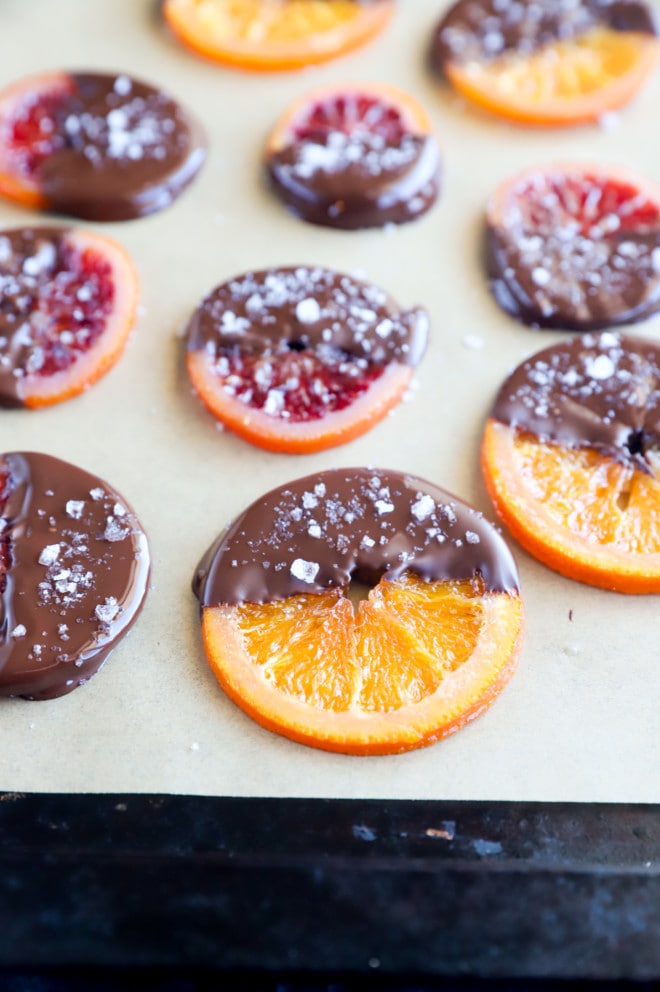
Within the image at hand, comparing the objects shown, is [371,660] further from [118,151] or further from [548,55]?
[548,55]

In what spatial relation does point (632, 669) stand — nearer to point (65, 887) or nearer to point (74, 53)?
point (65, 887)

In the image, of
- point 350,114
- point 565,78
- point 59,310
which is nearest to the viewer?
point 59,310

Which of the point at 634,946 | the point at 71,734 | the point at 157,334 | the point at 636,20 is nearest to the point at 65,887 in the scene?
the point at 71,734

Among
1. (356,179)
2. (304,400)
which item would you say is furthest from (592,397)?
(356,179)

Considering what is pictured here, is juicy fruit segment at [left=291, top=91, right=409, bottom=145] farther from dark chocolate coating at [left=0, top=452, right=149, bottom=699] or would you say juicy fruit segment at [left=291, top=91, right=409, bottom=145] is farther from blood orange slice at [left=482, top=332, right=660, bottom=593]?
dark chocolate coating at [left=0, top=452, right=149, bottom=699]

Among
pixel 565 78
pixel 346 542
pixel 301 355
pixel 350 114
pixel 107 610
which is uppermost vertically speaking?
pixel 565 78

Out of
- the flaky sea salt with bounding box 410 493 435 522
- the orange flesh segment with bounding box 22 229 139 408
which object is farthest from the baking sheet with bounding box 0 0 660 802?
the flaky sea salt with bounding box 410 493 435 522

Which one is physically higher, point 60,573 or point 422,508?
point 422,508

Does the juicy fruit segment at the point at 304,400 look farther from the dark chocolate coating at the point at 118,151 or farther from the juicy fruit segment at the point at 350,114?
the juicy fruit segment at the point at 350,114
